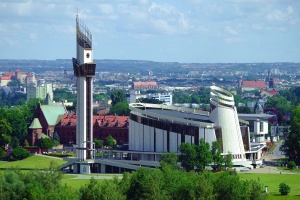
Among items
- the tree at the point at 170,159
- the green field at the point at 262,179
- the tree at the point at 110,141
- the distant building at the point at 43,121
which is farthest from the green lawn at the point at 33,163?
the tree at the point at 170,159

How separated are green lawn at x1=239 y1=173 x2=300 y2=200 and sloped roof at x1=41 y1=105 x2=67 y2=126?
4801 centimetres

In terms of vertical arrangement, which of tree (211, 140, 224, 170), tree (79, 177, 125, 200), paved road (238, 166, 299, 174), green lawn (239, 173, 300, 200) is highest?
tree (79, 177, 125, 200)

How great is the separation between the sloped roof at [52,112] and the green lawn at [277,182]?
158 ft

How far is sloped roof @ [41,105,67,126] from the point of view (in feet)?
472

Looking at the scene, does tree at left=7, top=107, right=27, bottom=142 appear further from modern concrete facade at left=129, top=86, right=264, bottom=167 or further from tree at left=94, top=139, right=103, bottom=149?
modern concrete facade at left=129, top=86, right=264, bottom=167

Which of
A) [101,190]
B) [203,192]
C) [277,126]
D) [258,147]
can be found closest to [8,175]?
[101,190]

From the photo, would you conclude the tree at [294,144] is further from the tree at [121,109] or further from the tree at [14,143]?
the tree at [121,109]

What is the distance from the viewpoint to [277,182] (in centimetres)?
9519

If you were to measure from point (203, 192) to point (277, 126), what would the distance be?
93.6 m

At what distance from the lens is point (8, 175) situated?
254ft

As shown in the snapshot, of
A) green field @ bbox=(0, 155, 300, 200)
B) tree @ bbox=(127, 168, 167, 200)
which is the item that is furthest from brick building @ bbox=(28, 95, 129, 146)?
tree @ bbox=(127, 168, 167, 200)

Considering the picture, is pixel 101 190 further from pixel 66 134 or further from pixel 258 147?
pixel 66 134

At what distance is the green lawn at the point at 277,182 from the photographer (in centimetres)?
8481

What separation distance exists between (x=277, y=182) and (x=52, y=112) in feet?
187
